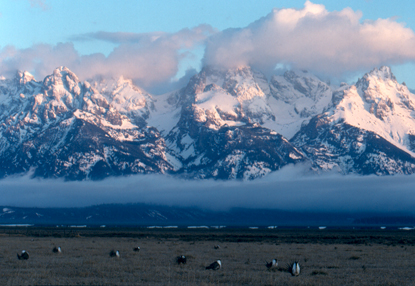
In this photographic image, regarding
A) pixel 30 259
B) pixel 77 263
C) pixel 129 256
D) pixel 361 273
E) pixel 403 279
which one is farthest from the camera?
pixel 129 256

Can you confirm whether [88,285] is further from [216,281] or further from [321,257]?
[321,257]

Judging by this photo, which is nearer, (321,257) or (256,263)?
(256,263)

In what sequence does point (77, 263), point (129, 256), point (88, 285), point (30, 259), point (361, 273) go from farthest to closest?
point (129, 256) < point (30, 259) < point (77, 263) < point (361, 273) < point (88, 285)

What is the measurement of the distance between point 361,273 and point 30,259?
34687mm

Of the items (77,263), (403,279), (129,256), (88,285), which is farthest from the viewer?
(129,256)

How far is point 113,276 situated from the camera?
143 feet

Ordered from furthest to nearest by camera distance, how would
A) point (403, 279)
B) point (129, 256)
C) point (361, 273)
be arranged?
point (129, 256), point (361, 273), point (403, 279)

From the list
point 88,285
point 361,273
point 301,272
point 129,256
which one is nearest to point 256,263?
point 301,272

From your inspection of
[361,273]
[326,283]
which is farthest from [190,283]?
[361,273]

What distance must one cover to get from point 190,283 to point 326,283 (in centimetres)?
1055

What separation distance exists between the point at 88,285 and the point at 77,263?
15088 mm

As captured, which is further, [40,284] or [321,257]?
[321,257]

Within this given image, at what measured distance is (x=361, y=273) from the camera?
46.7 metres

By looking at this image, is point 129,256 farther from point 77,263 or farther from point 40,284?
point 40,284
